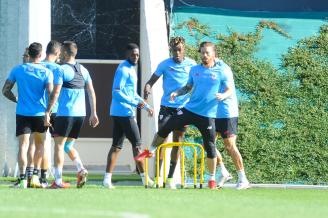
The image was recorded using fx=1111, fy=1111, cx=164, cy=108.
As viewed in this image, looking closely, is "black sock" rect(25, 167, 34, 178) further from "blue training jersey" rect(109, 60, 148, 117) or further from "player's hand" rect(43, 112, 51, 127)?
"blue training jersey" rect(109, 60, 148, 117)

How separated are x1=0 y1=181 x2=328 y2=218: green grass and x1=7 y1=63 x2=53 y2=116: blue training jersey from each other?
187 cm

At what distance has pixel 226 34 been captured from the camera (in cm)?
2216

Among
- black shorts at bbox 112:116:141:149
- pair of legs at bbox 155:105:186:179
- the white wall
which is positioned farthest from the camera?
the white wall

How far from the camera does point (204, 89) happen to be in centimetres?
1672

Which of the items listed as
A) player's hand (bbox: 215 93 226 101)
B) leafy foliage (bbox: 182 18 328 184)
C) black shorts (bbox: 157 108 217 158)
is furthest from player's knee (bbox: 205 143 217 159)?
leafy foliage (bbox: 182 18 328 184)

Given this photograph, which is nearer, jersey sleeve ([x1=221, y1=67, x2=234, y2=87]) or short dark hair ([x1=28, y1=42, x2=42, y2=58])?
short dark hair ([x1=28, y1=42, x2=42, y2=58])

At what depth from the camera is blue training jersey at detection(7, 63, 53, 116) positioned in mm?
16406

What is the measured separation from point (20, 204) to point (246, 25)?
11.1 m

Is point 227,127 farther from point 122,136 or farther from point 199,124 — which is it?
point 122,136

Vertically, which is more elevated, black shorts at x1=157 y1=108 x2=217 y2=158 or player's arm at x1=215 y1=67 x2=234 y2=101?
player's arm at x1=215 y1=67 x2=234 y2=101

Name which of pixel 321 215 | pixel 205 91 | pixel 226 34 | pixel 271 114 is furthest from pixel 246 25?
pixel 321 215

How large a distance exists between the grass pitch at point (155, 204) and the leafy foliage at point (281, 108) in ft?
16.7

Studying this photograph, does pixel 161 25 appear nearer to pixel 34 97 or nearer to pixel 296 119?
pixel 296 119

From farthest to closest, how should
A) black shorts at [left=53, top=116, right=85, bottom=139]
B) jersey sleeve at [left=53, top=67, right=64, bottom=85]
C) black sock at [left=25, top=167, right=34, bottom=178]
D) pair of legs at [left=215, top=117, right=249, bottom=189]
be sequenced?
pair of legs at [left=215, top=117, right=249, bottom=189] < black sock at [left=25, top=167, right=34, bottom=178] < black shorts at [left=53, top=116, right=85, bottom=139] < jersey sleeve at [left=53, top=67, right=64, bottom=85]
